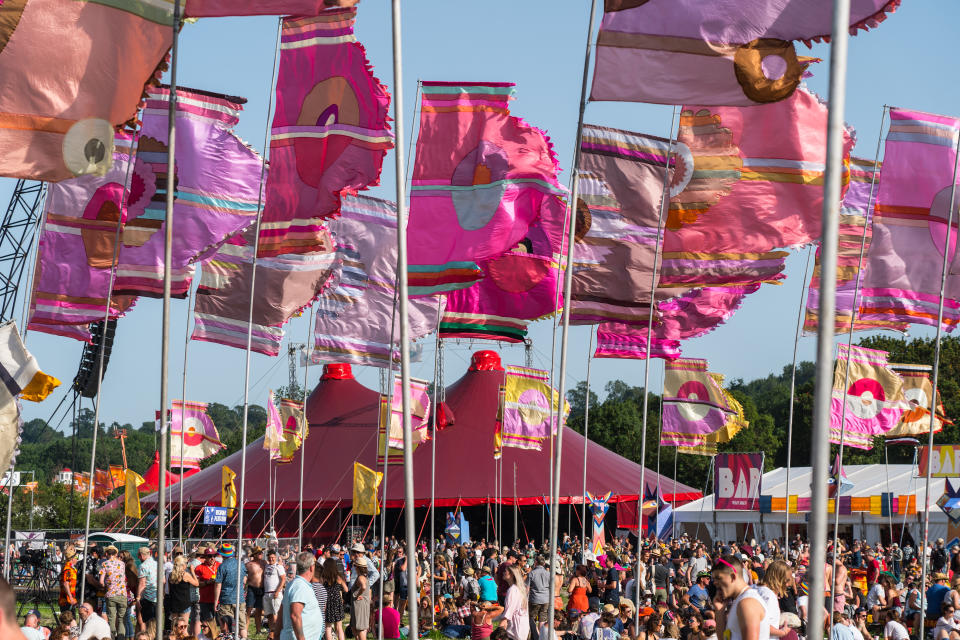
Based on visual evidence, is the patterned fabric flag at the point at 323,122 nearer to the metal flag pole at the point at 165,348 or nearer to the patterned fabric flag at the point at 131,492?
the metal flag pole at the point at 165,348

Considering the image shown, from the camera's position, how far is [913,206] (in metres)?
12.8

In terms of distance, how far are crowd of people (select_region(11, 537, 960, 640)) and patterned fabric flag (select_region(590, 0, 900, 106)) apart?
2.93m

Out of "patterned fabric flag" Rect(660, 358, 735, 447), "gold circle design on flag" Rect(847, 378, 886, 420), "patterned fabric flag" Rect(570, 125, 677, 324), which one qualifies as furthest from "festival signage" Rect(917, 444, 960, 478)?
"patterned fabric flag" Rect(570, 125, 677, 324)

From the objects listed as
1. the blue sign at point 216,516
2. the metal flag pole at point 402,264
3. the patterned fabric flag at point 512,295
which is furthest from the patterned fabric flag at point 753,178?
Result: the blue sign at point 216,516

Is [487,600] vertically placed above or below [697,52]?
below

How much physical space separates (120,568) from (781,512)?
2355 cm

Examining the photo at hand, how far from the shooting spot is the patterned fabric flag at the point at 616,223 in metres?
11.7

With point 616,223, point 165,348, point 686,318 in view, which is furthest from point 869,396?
point 165,348

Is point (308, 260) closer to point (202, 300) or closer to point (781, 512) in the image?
point (202, 300)

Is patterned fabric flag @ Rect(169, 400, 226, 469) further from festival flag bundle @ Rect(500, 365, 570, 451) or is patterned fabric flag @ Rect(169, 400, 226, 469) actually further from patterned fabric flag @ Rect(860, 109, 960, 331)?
patterned fabric flag @ Rect(860, 109, 960, 331)

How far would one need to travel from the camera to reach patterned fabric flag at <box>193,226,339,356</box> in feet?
48.4

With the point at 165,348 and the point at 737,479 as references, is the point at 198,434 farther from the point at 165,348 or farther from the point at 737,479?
the point at 165,348

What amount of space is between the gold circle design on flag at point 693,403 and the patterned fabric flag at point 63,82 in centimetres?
1644

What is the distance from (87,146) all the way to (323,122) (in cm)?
291
